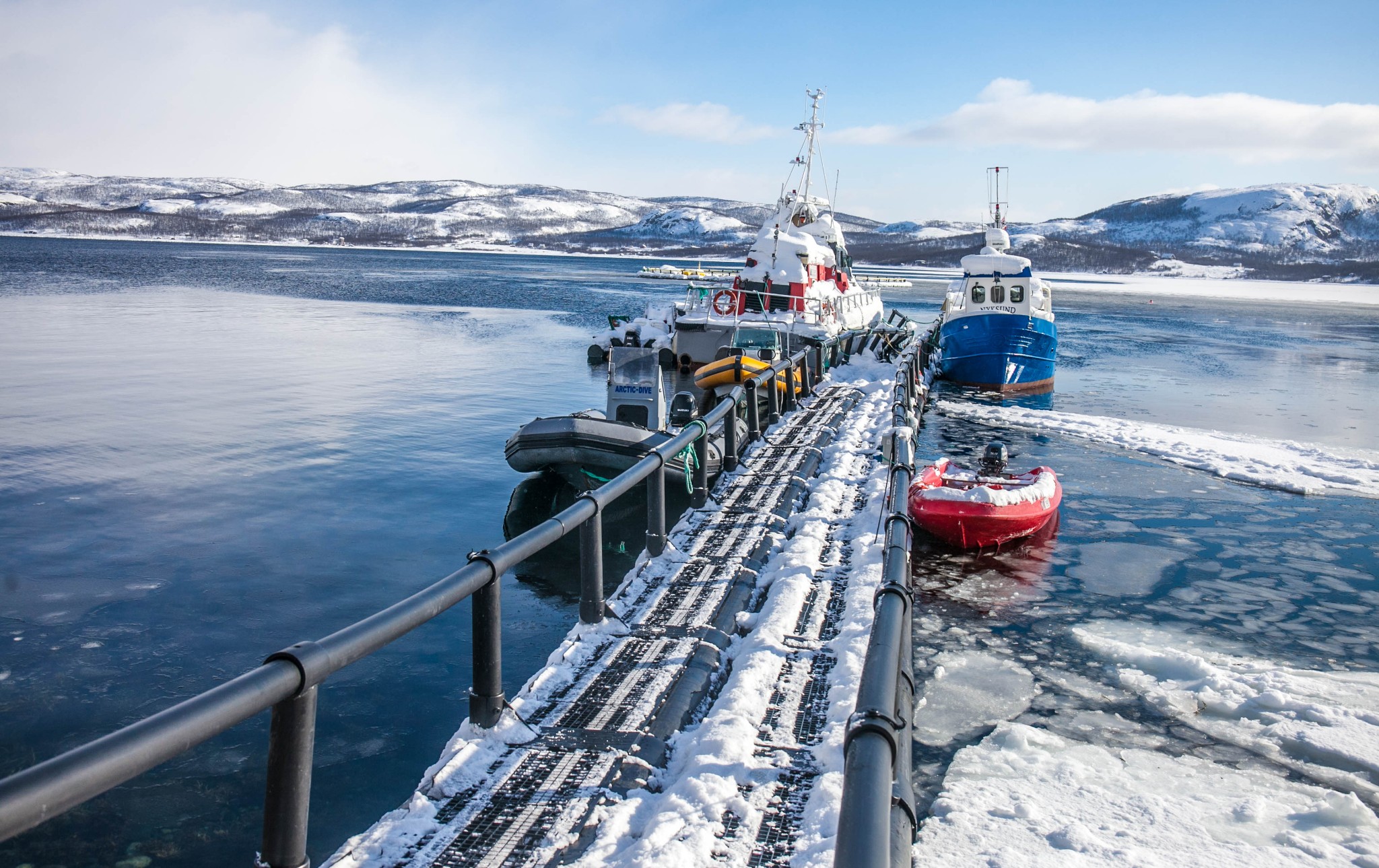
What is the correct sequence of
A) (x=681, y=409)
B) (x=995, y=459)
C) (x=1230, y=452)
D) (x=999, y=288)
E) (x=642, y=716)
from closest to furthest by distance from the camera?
(x=642, y=716), (x=995, y=459), (x=681, y=409), (x=1230, y=452), (x=999, y=288)

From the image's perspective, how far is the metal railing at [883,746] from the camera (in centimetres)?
218

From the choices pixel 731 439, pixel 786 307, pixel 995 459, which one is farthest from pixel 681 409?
pixel 786 307

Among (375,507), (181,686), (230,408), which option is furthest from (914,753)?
(230,408)

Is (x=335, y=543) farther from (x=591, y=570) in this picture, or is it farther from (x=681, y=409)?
(x=591, y=570)

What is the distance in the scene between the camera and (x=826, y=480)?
31.5 feet

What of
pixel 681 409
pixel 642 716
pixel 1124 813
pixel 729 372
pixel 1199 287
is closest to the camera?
pixel 642 716

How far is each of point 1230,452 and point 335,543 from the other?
15.6m

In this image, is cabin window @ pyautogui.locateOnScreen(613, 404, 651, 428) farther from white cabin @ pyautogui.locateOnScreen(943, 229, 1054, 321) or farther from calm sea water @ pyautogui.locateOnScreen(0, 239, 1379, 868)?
white cabin @ pyautogui.locateOnScreen(943, 229, 1054, 321)

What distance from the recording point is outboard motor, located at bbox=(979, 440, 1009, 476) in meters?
11.6

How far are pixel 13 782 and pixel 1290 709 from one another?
292 inches

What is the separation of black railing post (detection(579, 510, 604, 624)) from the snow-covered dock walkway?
0.33 ft

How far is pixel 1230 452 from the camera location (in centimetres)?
1675

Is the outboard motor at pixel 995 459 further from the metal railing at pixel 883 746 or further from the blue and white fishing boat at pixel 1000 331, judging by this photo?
the blue and white fishing boat at pixel 1000 331

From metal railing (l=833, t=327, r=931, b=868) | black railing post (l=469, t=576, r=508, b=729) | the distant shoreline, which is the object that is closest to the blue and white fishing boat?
metal railing (l=833, t=327, r=931, b=868)
